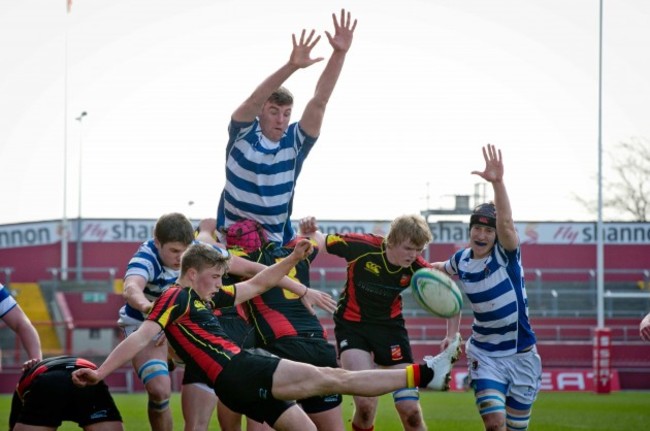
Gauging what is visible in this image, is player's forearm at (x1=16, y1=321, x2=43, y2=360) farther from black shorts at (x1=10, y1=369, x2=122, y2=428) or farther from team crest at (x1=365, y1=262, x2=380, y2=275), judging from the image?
team crest at (x1=365, y1=262, x2=380, y2=275)

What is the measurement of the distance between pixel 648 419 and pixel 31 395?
1278cm

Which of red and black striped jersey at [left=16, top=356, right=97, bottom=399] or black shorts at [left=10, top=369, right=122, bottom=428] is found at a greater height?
red and black striped jersey at [left=16, top=356, right=97, bottom=399]

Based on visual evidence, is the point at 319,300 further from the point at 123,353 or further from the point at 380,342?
the point at 123,353

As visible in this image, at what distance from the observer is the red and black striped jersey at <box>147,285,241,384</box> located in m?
7.82

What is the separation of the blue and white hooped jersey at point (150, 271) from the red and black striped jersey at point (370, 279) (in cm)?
148

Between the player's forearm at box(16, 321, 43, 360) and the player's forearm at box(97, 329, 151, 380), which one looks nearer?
the player's forearm at box(97, 329, 151, 380)

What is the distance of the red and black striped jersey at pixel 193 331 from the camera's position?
7816 millimetres

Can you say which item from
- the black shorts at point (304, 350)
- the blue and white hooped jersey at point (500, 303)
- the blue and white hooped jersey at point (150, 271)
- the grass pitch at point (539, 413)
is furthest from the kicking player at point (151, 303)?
the grass pitch at point (539, 413)

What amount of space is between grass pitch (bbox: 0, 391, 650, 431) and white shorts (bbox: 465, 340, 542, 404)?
4677 millimetres

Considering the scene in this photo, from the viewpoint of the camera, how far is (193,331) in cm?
789

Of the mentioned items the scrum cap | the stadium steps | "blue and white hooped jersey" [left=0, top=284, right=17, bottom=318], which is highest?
the scrum cap

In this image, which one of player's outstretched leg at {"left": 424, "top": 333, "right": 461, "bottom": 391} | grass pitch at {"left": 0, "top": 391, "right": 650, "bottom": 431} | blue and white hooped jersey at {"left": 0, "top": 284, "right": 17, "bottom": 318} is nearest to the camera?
player's outstretched leg at {"left": 424, "top": 333, "right": 461, "bottom": 391}

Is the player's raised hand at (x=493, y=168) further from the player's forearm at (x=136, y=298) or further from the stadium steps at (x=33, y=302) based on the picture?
the stadium steps at (x=33, y=302)

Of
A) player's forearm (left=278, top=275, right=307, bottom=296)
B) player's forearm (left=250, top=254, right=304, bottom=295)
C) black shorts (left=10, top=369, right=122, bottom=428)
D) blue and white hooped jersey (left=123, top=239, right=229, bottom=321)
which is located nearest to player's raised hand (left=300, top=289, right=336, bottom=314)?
player's forearm (left=278, top=275, right=307, bottom=296)
